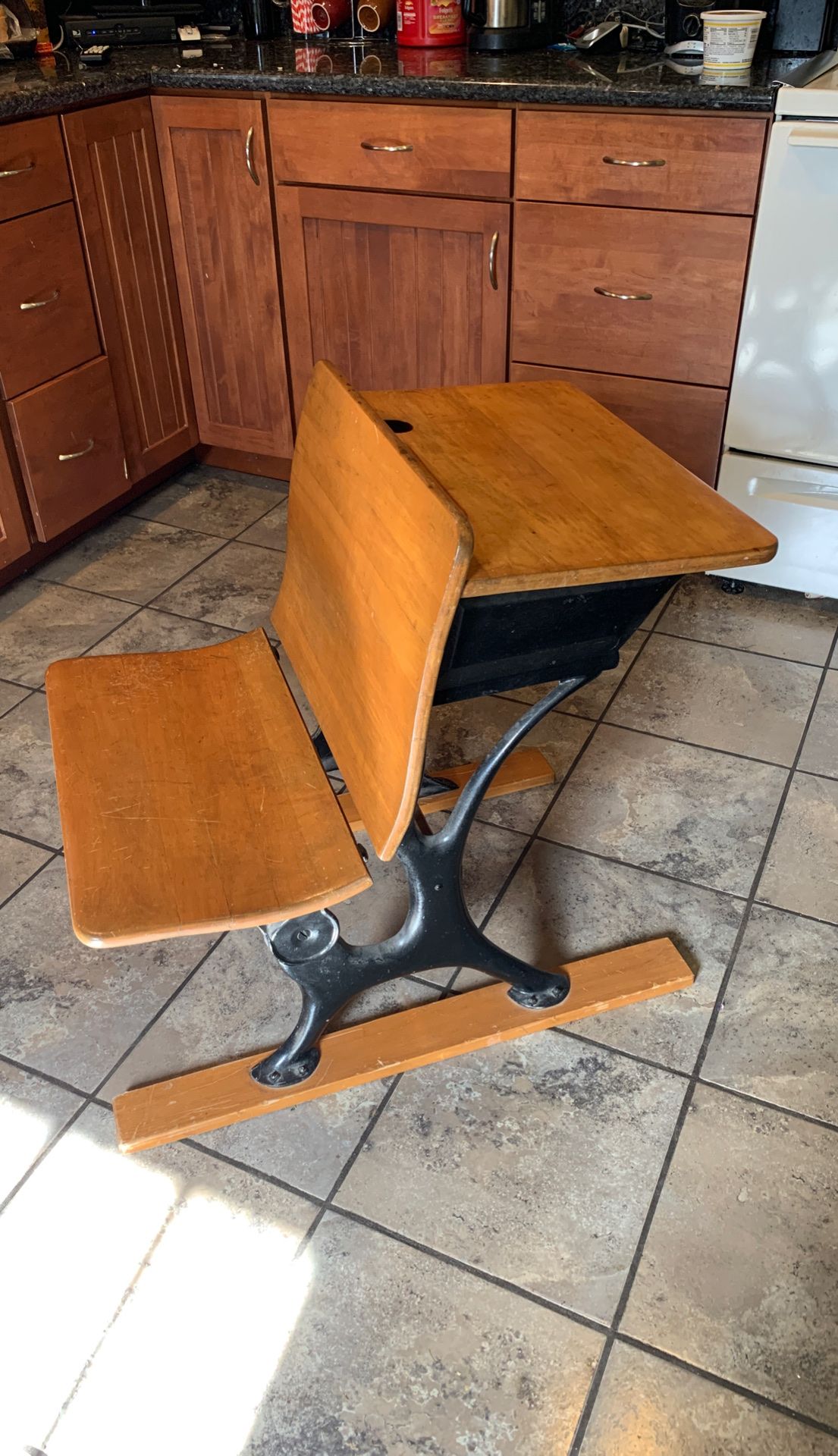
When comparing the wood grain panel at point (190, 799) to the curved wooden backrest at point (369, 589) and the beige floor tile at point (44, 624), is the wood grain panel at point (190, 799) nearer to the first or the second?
the curved wooden backrest at point (369, 589)

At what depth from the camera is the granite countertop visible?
2.06 meters

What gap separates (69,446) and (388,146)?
3.09 ft

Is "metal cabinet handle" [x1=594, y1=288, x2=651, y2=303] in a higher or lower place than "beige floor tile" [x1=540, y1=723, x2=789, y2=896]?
higher

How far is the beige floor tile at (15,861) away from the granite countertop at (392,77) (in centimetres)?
139

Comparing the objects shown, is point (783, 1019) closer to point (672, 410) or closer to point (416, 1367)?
point (416, 1367)

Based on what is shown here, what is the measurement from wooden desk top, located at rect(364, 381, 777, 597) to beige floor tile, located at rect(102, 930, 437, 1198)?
2.37 feet

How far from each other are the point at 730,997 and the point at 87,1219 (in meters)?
0.88

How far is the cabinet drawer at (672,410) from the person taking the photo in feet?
7.51

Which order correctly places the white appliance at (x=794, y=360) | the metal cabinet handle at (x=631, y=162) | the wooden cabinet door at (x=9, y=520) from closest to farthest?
the white appliance at (x=794, y=360), the metal cabinet handle at (x=631, y=162), the wooden cabinet door at (x=9, y=520)

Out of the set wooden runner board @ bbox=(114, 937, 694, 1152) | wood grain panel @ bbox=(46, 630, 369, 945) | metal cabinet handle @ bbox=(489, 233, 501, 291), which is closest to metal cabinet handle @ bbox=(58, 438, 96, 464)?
metal cabinet handle @ bbox=(489, 233, 501, 291)

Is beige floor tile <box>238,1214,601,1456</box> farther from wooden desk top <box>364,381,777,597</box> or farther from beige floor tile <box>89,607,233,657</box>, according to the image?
beige floor tile <box>89,607,233,657</box>

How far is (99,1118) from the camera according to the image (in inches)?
55.6

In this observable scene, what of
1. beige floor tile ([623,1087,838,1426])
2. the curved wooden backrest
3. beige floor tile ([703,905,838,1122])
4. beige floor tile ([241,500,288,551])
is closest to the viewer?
the curved wooden backrest

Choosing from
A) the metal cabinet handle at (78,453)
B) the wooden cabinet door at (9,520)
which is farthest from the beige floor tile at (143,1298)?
the metal cabinet handle at (78,453)
